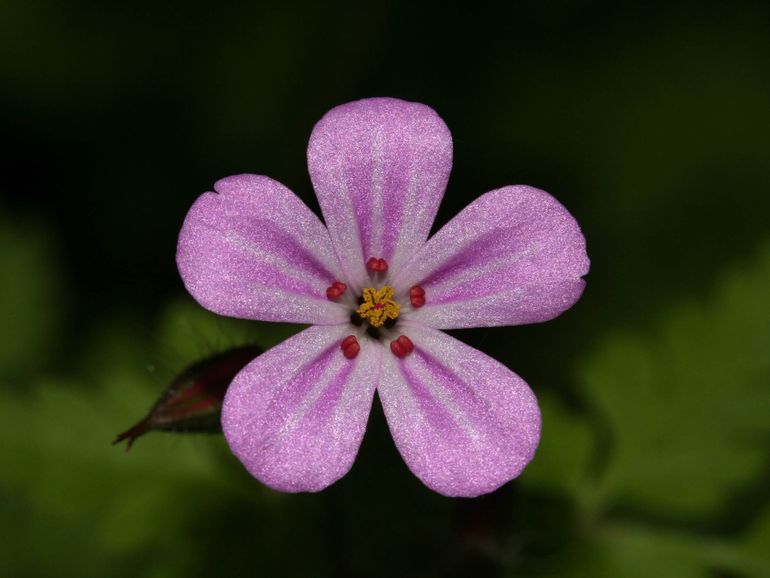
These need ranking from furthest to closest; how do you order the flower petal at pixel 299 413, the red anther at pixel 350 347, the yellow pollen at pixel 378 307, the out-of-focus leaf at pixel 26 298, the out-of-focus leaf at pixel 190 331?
the out-of-focus leaf at pixel 26 298, the out-of-focus leaf at pixel 190 331, the yellow pollen at pixel 378 307, the red anther at pixel 350 347, the flower petal at pixel 299 413

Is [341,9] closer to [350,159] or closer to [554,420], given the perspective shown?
[554,420]

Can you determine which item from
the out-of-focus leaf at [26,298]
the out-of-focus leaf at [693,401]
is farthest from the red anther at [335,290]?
the out-of-focus leaf at [26,298]

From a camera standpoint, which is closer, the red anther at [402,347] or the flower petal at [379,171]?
the flower petal at [379,171]

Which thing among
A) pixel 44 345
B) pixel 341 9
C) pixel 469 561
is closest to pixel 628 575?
pixel 469 561

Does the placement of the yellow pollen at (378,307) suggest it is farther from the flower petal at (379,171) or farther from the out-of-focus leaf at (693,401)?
the out-of-focus leaf at (693,401)

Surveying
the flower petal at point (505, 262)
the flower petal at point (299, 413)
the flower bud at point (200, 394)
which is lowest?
the flower bud at point (200, 394)

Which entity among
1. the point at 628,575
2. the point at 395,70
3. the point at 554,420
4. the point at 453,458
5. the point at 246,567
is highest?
the point at 395,70

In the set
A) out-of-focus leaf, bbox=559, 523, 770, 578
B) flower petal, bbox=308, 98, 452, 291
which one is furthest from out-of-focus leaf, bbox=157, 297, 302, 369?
out-of-focus leaf, bbox=559, 523, 770, 578

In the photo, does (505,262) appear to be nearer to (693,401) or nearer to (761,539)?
(693,401)
